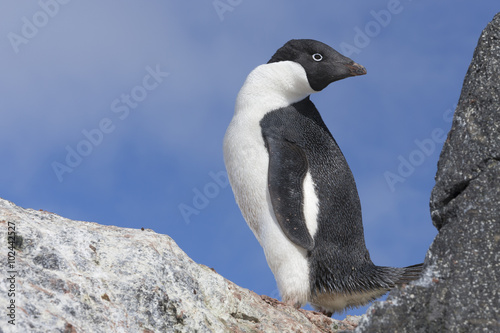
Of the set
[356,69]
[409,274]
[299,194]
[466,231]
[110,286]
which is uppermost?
[356,69]

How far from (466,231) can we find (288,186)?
10.2 feet

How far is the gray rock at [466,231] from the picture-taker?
6.36 feet

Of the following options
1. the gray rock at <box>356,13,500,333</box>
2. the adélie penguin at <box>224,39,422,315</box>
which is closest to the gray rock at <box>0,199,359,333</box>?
the adélie penguin at <box>224,39,422,315</box>

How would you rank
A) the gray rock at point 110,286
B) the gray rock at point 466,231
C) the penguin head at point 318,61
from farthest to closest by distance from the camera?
the penguin head at point 318,61
the gray rock at point 110,286
the gray rock at point 466,231

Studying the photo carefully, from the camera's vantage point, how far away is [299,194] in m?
5.19

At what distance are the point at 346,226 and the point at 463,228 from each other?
325 centimetres

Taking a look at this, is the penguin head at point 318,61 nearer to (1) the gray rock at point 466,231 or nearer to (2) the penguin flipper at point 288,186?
(2) the penguin flipper at point 288,186

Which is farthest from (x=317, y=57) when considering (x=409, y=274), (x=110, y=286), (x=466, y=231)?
(x=466, y=231)

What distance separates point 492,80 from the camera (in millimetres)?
2305

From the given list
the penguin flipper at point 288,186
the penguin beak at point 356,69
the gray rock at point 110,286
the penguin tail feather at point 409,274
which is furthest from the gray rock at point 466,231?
the penguin beak at point 356,69

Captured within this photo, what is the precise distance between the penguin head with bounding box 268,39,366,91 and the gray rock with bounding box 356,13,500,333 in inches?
143

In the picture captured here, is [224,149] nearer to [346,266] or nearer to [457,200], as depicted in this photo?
[346,266]

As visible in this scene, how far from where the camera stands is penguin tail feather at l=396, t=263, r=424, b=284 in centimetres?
504

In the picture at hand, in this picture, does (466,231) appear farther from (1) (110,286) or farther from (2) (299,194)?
(2) (299,194)
